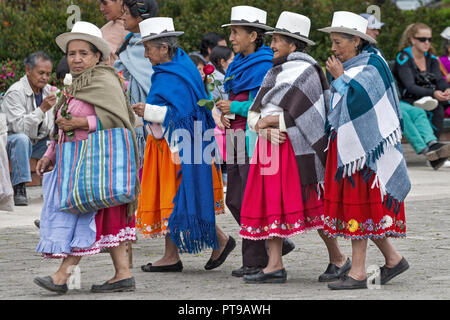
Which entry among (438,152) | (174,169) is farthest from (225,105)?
(438,152)

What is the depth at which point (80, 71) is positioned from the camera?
20.2ft

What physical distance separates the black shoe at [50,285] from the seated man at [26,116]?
465cm

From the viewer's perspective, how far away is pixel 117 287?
6.09 m

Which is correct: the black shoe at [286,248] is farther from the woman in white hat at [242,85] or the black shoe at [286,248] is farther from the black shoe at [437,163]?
the black shoe at [437,163]

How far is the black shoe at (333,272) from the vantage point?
644cm

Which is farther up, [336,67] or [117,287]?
[336,67]

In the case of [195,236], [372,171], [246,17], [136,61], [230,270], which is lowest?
[230,270]

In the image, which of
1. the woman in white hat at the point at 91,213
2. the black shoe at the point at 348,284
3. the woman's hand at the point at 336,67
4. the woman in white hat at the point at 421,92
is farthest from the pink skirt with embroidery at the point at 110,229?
the woman in white hat at the point at 421,92

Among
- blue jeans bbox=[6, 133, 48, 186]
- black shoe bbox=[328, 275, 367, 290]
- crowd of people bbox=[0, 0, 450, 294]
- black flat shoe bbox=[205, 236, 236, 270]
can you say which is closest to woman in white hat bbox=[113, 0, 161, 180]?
crowd of people bbox=[0, 0, 450, 294]

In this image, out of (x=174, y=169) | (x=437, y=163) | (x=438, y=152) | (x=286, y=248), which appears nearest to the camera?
(x=174, y=169)

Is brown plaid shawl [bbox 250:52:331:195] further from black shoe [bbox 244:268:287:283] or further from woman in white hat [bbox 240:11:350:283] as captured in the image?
black shoe [bbox 244:268:287:283]

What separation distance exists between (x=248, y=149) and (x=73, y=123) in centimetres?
137

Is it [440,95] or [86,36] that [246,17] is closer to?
[86,36]

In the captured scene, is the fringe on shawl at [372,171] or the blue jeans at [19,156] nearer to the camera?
the fringe on shawl at [372,171]
